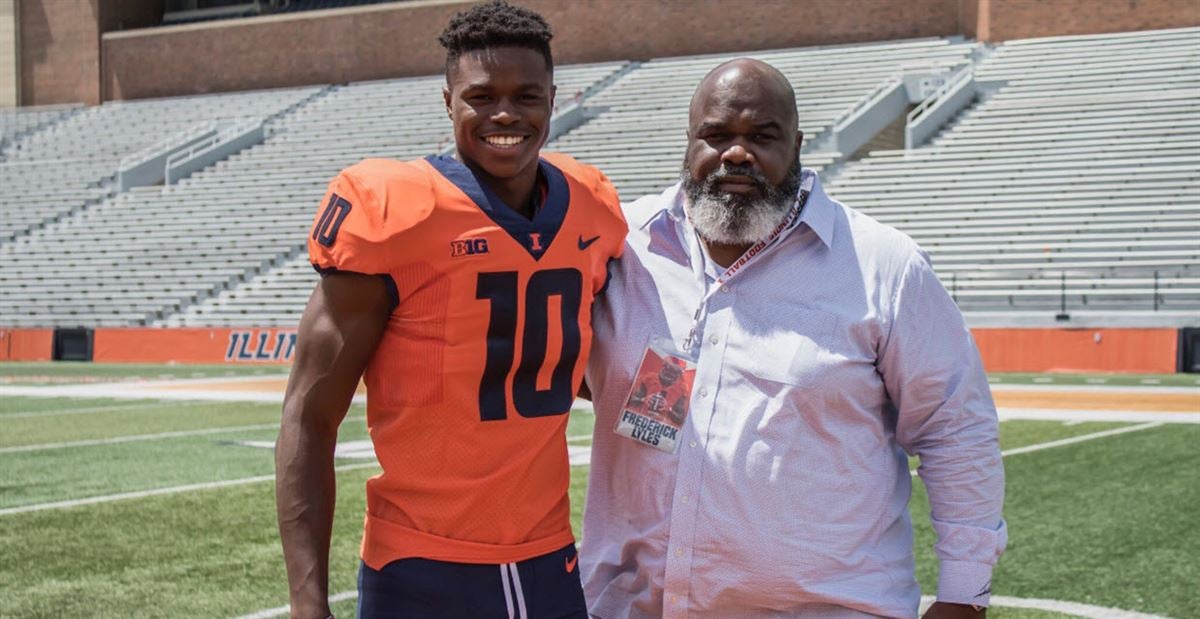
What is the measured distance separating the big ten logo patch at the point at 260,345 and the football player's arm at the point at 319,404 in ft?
57.7

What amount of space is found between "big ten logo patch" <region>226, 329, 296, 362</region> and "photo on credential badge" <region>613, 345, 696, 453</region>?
57.1 feet

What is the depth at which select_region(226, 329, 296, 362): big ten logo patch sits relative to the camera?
19672 millimetres

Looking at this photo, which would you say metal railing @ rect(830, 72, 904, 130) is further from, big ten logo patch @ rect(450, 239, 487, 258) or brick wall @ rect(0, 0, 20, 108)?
brick wall @ rect(0, 0, 20, 108)

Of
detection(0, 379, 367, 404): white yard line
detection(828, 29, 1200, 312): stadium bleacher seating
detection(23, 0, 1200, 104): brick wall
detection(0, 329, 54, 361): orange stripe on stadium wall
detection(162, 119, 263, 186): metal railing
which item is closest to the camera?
detection(0, 379, 367, 404): white yard line

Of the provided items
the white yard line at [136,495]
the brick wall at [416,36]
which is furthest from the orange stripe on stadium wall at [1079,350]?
the brick wall at [416,36]

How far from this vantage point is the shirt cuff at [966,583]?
247cm

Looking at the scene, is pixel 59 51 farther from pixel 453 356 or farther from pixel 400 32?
pixel 453 356

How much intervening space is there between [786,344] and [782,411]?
0.39 feet

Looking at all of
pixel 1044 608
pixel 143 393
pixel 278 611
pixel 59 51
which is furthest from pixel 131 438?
pixel 59 51

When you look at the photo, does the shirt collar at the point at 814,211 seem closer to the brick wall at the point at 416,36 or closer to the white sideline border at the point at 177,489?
the white sideline border at the point at 177,489

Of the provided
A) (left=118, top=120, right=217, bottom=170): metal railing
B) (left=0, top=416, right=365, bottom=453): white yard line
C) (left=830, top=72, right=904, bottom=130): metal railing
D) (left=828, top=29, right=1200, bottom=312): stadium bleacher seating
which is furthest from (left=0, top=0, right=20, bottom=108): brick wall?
(left=0, top=416, right=365, bottom=453): white yard line

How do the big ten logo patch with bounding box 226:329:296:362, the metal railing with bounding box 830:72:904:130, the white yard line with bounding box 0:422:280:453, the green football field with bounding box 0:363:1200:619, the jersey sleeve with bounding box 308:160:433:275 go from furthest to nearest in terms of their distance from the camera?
the metal railing with bounding box 830:72:904:130
the big ten logo patch with bounding box 226:329:296:362
the white yard line with bounding box 0:422:280:453
the green football field with bounding box 0:363:1200:619
the jersey sleeve with bounding box 308:160:433:275

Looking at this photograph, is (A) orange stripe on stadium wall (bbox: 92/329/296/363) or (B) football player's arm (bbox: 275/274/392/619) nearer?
(B) football player's arm (bbox: 275/274/392/619)

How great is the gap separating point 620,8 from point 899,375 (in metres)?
28.8
